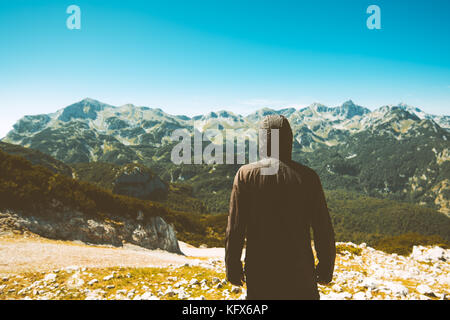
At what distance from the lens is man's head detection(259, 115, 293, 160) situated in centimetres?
369

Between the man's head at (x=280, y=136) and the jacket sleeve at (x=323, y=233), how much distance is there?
2.05ft

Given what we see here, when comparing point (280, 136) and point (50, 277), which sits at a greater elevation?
point (280, 136)

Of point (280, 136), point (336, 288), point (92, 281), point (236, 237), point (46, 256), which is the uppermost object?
point (280, 136)

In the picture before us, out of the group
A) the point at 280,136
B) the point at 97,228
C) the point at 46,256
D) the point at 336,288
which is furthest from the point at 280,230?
the point at 97,228

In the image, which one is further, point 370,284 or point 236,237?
point 370,284

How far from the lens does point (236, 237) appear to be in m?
3.62

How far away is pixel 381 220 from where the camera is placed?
646ft

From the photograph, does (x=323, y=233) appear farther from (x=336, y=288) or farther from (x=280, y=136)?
(x=336, y=288)

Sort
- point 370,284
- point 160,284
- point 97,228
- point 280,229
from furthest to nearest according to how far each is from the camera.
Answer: point 97,228 < point 160,284 < point 370,284 < point 280,229

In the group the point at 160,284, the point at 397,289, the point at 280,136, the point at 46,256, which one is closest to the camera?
the point at 280,136

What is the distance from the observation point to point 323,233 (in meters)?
3.59

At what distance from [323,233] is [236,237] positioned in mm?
1374
